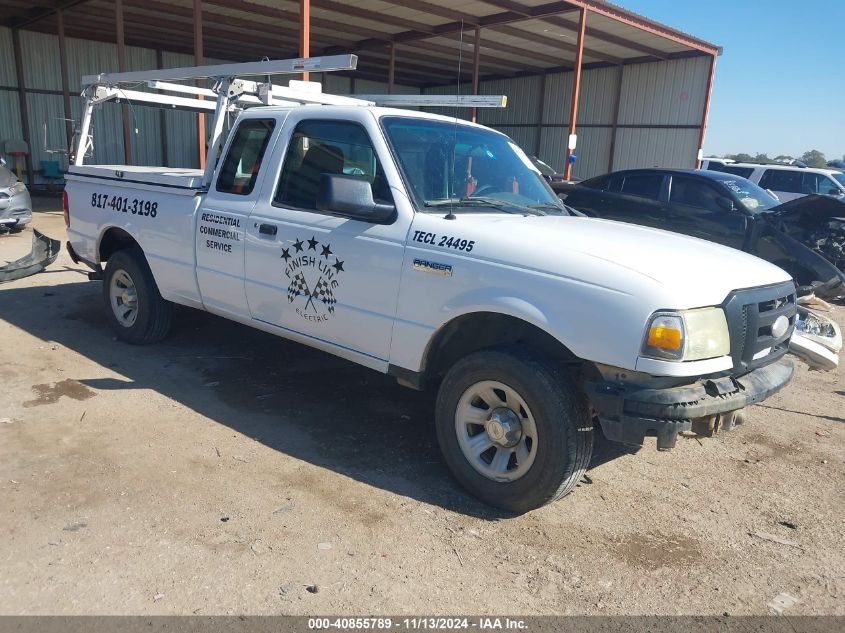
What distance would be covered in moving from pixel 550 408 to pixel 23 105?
23764 millimetres

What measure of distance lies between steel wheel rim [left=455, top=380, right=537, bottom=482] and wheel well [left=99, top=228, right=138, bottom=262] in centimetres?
386

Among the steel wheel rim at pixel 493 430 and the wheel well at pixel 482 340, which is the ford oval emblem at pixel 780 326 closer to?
the wheel well at pixel 482 340

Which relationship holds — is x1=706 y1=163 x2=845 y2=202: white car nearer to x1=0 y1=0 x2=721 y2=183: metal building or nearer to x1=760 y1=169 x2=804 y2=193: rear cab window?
x1=760 y1=169 x2=804 y2=193: rear cab window

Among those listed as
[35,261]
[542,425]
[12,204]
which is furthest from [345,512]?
[12,204]

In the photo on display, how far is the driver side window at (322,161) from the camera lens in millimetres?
4023

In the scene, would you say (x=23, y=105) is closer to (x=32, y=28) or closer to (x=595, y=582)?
(x=32, y=28)

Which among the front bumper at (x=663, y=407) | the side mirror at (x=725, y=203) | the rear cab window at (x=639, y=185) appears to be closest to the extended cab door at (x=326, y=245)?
the front bumper at (x=663, y=407)

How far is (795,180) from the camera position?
14914 mm

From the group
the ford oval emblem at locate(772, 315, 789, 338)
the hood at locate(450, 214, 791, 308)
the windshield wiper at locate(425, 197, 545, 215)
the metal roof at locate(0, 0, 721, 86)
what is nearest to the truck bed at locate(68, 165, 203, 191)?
the windshield wiper at locate(425, 197, 545, 215)

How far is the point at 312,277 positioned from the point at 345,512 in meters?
1.54

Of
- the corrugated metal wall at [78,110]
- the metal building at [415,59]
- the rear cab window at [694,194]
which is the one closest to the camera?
the rear cab window at [694,194]

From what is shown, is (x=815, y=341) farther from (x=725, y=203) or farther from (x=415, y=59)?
(x=415, y=59)

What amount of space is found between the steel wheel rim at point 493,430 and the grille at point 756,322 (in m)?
1.07

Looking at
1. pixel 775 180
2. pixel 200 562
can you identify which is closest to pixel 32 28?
Result: pixel 775 180
